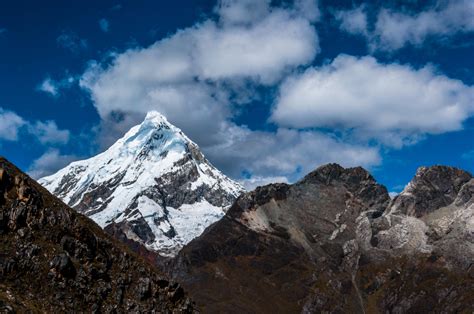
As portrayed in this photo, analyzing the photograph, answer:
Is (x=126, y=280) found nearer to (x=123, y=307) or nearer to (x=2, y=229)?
(x=123, y=307)

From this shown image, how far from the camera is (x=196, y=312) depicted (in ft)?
454

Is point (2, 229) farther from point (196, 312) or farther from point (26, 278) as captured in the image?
point (196, 312)

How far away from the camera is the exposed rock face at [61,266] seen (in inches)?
4395

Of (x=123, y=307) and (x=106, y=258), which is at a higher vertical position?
(x=106, y=258)

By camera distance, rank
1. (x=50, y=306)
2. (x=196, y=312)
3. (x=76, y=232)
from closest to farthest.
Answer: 1. (x=50, y=306)
2. (x=76, y=232)
3. (x=196, y=312)

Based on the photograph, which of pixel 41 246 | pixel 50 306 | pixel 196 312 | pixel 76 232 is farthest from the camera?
pixel 196 312

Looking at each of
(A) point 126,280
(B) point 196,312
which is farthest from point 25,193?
(B) point 196,312

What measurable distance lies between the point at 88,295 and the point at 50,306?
865cm

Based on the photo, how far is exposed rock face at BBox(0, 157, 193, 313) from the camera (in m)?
112

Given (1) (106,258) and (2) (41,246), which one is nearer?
(2) (41,246)

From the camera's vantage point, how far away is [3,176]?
397 feet

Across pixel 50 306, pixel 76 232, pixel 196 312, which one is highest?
pixel 76 232

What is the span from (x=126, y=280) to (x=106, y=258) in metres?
6.08

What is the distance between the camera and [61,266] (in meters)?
117
